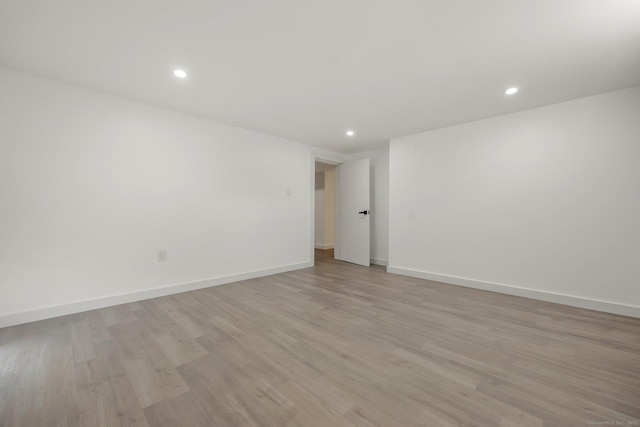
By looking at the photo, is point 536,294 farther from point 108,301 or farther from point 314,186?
point 108,301

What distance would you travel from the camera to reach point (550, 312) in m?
2.57

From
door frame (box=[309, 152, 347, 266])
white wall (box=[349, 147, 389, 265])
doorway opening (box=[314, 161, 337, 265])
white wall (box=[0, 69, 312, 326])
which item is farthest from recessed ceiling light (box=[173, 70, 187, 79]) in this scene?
doorway opening (box=[314, 161, 337, 265])

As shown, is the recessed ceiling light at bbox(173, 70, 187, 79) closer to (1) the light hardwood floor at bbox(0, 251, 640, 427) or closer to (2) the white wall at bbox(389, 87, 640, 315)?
(1) the light hardwood floor at bbox(0, 251, 640, 427)

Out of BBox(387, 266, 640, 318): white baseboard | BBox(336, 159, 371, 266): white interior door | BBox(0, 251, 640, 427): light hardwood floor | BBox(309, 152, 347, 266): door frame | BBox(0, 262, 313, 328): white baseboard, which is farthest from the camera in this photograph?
BBox(336, 159, 371, 266): white interior door

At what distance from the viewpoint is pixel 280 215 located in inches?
169

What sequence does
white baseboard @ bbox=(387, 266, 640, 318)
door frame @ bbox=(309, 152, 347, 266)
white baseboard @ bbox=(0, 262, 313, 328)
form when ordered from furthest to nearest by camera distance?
door frame @ bbox=(309, 152, 347, 266) < white baseboard @ bbox=(387, 266, 640, 318) < white baseboard @ bbox=(0, 262, 313, 328)

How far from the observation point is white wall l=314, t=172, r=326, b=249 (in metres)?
7.16

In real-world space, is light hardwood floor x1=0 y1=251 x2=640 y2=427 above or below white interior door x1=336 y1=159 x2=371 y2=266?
below

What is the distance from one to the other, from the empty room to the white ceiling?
0.02 m

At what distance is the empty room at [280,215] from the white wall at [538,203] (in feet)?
0.07

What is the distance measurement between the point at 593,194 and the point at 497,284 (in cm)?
145

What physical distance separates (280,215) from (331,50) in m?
2.80

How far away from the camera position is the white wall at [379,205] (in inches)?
194

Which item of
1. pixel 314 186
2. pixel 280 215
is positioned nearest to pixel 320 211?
pixel 314 186
